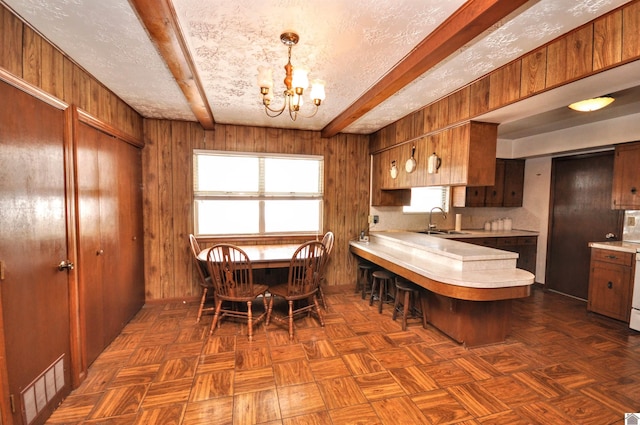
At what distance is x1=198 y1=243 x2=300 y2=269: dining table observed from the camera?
3.05 m

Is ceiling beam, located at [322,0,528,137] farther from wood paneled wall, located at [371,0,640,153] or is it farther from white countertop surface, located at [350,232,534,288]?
white countertop surface, located at [350,232,534,288]

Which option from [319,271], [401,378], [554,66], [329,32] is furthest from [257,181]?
[554,66]

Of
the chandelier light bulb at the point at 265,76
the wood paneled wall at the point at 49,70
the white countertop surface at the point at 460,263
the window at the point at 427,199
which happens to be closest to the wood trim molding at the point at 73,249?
the wood paneled wall at the point at 49,70

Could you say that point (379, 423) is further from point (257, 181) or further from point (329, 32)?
point (257, 181)

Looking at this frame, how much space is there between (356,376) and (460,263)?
133 centimetres

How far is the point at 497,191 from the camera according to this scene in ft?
14.9

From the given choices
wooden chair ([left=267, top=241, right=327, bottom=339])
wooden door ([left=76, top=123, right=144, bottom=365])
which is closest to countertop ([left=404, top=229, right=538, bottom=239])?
wooden chair ([left=267, top=241, right=327, bottom=339])

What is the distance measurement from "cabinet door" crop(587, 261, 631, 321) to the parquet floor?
18 cm

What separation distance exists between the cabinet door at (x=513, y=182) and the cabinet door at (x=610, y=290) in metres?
1.53

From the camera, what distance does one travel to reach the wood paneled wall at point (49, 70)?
1.44 meters

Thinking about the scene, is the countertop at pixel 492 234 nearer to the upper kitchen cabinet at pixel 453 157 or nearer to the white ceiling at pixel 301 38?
the upper kitchen cabinet at pixel 453 157

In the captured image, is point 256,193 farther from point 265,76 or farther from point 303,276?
point 265,76

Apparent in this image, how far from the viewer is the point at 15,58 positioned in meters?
1.47

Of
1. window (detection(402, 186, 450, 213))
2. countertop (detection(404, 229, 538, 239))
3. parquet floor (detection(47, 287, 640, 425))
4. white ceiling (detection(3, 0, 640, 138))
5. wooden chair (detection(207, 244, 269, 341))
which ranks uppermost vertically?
white ceiling (detection(3, 0, 640, 138))
